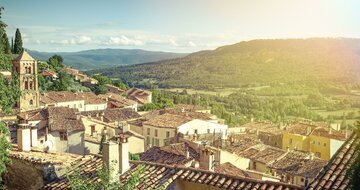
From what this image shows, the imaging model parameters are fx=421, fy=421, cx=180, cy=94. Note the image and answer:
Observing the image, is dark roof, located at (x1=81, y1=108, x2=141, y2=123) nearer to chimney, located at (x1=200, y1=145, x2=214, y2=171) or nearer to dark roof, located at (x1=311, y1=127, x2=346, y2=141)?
dark roof, located at (x1=311, y1=127, x2=346, y2=141)

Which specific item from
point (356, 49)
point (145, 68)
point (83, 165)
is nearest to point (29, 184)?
point (83, 165)

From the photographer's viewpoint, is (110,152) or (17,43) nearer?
(110,152)

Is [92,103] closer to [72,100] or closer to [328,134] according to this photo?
[72,100]

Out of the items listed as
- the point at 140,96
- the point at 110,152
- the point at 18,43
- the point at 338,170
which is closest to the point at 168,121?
the point at 110,152

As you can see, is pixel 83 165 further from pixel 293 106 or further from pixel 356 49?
pixel 356 49

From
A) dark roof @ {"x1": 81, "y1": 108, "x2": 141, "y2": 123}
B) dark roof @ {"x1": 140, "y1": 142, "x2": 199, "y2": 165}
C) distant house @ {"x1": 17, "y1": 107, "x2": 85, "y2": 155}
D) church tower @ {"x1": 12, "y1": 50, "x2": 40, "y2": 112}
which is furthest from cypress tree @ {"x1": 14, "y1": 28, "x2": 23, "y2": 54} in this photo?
dark roof @ {"x1": 140, "y1": 142, "x2": 199, "y2": 165}
